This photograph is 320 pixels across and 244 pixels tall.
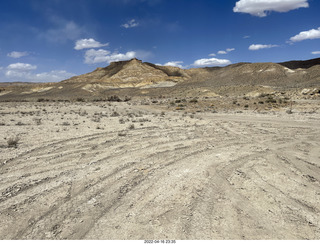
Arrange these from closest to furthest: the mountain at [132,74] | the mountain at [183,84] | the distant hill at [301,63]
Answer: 1. the mountain at [183,84]
2. the distant hill at [301,63]
3. the mountain at [132,74]

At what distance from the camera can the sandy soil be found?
3.58m

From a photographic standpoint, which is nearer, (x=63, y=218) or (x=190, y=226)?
(x=190, y=226)

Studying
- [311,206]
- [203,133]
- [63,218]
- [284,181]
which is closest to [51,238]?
[63,218]

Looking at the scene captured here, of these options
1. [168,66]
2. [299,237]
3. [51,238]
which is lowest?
[299,237]

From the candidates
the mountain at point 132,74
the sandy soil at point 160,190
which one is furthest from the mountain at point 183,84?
the sandy soil at point 160,190

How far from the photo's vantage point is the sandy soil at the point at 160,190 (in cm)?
358

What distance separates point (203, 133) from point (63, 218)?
783cm

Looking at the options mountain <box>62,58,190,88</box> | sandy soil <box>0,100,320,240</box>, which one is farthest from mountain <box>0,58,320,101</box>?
sandy soil <box>0,100,320,240</box>

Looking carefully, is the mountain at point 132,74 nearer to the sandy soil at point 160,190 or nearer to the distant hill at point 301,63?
the distant hill at point 301,63

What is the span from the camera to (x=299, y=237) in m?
3.42

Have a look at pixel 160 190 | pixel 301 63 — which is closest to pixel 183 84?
pixel 301 63

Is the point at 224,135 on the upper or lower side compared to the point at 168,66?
lower

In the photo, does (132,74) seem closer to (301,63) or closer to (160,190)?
(301,63)
